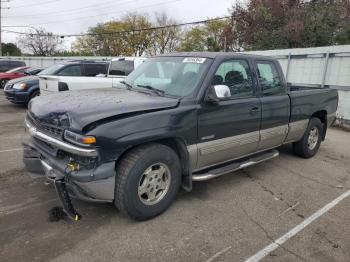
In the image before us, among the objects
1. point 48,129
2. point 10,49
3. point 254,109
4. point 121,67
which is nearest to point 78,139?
point 48,129

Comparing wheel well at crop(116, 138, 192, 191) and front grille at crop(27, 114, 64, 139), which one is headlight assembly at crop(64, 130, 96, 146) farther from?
wheel well at crop(116, 138, 192, 191)

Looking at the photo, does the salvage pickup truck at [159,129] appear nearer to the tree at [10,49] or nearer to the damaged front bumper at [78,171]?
the damaged front bumper at [78,171]

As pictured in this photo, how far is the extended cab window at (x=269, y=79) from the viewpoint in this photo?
491 centimetres

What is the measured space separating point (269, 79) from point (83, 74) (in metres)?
7.30

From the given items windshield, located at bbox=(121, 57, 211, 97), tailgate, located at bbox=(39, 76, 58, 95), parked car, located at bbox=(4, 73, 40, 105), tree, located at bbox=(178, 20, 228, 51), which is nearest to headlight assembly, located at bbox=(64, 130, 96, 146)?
windshield, located at bbox=(121, 57, 211, 97)

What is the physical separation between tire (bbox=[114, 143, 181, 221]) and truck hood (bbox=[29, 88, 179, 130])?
0.46 metres

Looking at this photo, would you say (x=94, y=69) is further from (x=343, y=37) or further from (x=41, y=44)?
(x=41, y=44)

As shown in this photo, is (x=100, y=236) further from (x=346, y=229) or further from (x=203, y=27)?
(x=203, y=27)

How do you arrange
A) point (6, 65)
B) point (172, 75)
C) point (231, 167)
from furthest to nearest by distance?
point (6, 65) < point (231, 167) < point (172, 75)

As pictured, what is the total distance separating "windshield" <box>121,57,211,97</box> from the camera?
4051 mm

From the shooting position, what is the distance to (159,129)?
3.48m

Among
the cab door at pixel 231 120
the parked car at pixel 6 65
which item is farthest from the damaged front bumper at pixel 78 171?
the parked car at pixel 6 65

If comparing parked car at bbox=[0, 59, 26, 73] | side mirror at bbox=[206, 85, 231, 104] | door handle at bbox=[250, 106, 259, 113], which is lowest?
parked car at bbox=[0, 59, 26, 73]

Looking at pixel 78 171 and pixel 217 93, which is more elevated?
pixel 217 93
